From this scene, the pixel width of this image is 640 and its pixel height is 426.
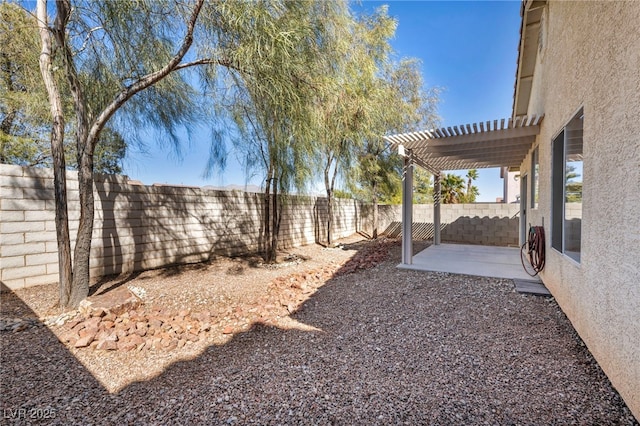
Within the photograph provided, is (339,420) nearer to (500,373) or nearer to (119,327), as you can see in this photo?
(500,373)

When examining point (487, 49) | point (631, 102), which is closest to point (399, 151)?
point (631, 102)

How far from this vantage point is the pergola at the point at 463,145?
5.22m

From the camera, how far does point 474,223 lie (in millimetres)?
10797

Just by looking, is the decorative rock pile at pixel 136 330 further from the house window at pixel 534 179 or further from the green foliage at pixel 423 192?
the green foliage at pixel 423 192

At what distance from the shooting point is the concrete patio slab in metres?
5.62

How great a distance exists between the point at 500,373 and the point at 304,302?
102 inches

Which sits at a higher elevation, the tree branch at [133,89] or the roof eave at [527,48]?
the roof eave at [527,48]

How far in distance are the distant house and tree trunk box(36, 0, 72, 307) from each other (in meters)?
5.74

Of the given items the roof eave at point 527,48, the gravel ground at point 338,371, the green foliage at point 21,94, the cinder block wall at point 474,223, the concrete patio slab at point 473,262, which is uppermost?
the roof eave at point 527,48

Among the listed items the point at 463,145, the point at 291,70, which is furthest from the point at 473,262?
the point at 291,70

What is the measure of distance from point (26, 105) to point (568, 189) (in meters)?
8.60

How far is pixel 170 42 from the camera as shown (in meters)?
4.01

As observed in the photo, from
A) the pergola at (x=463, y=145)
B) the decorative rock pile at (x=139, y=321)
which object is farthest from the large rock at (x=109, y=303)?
the pergola at (x=463, y=145)

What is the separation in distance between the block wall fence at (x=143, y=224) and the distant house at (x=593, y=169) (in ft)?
16.4
